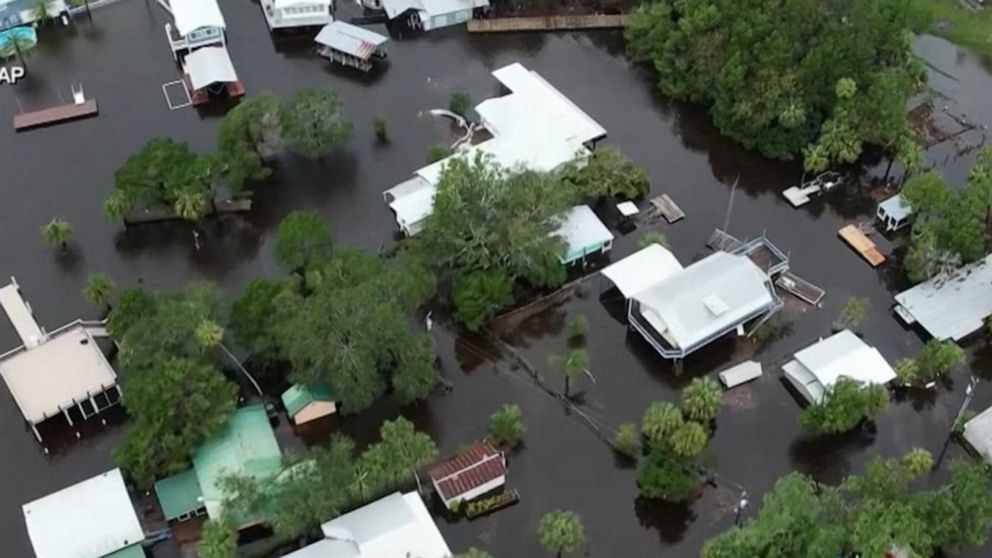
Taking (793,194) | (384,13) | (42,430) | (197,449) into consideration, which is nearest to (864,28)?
(793,194)

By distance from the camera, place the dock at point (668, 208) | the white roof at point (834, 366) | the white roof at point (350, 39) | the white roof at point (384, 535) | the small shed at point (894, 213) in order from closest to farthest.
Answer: the white roof at point (384, 535), the white roof at point (834, 366), the small shed at point (894, 213), the dock at point (668, 208), the white roof at point (350, 39)

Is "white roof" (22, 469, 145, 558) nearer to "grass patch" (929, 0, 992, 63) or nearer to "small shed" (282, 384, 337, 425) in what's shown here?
"small shed" (282, 384, 337, 425)

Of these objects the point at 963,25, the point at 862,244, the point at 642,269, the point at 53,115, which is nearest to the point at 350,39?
the point at 53,115

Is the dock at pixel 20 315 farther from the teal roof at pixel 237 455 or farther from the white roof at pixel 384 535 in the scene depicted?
the white roof at pixel 384 535

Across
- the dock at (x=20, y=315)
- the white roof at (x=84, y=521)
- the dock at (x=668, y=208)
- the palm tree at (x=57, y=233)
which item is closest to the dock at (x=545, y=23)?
the dock at (x=668, y=208)

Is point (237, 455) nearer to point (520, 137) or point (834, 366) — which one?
point (520, 137)

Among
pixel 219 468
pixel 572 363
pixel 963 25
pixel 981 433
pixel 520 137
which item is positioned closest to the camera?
pixel 219 468
